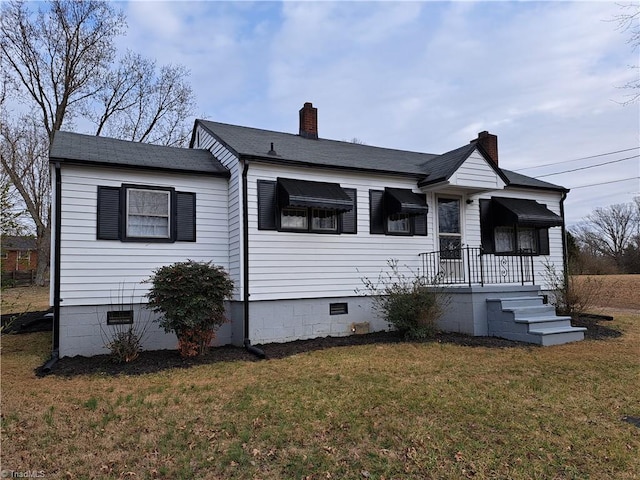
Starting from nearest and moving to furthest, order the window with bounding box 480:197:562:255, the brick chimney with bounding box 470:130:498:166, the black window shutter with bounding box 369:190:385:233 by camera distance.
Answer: the black window shutter with bounding box 369:190:385:233
the window with bounding box 480:197:562:255
the brick chimney with bounding box 470:130:498:166

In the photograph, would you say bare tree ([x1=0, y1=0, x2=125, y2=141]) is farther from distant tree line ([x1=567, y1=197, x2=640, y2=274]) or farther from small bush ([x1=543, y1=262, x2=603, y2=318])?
distant tree line ([x1=567, y1=197, x2=640, y2=274])

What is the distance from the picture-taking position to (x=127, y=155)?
8648mm

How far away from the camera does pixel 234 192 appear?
888 cm

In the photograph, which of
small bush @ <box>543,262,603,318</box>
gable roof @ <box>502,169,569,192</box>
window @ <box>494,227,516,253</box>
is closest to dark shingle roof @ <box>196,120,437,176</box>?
gable roof @ <box>502,169,569,192</box>

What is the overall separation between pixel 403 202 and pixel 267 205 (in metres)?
3.09

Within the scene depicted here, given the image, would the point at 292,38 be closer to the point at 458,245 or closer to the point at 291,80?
the point at 291,80

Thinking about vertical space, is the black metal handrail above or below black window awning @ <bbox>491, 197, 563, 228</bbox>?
below

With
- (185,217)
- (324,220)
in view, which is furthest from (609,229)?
(185,217)

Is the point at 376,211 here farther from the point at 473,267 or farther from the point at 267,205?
the point at 473,267

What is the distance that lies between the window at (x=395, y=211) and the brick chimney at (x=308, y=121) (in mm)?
3861

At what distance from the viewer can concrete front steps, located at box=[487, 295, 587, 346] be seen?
27.2 feet

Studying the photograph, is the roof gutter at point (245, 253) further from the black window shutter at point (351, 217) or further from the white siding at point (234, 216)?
the black window shutter at point (351, 217)
